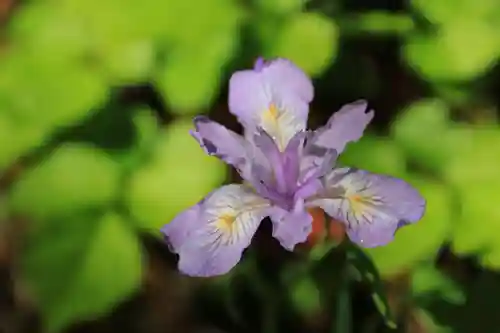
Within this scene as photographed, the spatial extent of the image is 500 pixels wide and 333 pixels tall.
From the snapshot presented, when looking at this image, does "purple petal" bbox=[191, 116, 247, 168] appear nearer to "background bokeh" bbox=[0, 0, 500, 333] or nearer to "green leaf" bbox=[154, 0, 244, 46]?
"background bokeh" bbox=[0, 0, 500, 333]

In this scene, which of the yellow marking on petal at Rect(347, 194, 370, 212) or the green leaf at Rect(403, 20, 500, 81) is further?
the green leaf at Rect(403, 20, 500, 81)

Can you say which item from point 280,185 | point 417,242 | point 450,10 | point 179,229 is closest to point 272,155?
point 280,185

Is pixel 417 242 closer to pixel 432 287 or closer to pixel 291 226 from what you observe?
pixel 432 287

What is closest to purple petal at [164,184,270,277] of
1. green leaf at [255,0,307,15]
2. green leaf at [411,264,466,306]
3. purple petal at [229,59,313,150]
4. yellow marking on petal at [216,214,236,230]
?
yellow marking on petal at [216,214,236,230]

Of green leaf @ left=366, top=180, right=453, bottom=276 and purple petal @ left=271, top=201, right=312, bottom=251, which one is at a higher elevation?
purple petal @ left=271, top=201, right=312, bottom=251

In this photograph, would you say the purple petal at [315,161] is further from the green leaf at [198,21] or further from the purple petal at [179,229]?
the green leaf at [198,21]

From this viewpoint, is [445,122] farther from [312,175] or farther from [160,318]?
[160,318]

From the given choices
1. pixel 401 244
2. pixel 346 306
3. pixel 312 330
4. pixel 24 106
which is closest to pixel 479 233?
pixel 401 244
